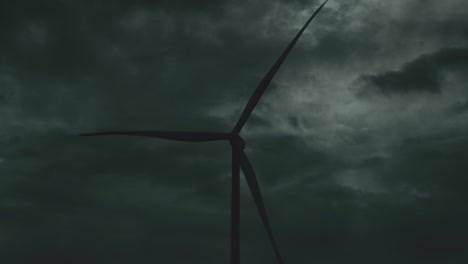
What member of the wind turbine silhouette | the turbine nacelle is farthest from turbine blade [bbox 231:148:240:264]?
the turbine nacelle

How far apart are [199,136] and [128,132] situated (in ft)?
21.0

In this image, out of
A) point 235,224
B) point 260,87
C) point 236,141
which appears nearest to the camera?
point 235,224

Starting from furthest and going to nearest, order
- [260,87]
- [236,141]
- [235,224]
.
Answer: [260,87] < [236,141] < [235,224]

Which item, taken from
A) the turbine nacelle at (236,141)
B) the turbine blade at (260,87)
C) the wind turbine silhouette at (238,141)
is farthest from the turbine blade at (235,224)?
the turbine blade at (260,87)

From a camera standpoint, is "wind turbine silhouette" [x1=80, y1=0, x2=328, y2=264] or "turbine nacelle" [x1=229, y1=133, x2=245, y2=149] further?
"turbine nacelle" [x1=229, y1=133, x2=245, y2=149]

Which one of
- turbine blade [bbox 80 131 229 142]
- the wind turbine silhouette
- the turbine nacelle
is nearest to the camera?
the wind turbine silhouette

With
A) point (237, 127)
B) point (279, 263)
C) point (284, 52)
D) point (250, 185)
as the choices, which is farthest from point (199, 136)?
point (279, 263)

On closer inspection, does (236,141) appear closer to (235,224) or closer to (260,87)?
(260,87)

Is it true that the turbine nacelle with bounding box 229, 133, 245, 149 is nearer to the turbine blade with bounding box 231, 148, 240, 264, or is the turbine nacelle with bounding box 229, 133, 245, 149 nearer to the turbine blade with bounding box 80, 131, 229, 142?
the turbine blade with bounding box 80, 131, 229, 142

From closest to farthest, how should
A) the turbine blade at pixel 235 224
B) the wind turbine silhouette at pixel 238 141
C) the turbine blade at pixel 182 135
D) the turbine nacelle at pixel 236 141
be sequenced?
1. the turbine blade at pixel 235 224
2. the wind turbine silhouette at pixel 238 141
3. the turbine nacelle at pixel 236 141
4. the turbine blade at pixel 182 135

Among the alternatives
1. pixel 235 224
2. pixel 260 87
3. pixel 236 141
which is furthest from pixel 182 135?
pixel 235 224

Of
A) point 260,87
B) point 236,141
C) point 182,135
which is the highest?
point 260,87

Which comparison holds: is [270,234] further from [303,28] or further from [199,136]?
[303,28]

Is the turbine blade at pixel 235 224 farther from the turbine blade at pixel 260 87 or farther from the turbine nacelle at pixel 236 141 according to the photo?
the turbine blade at pixel 260 87
